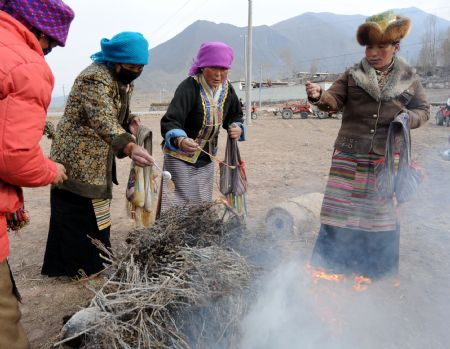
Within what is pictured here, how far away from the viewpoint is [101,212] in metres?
3.12

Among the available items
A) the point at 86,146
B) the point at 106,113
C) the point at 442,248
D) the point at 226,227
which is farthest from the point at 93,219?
the point at 442,248

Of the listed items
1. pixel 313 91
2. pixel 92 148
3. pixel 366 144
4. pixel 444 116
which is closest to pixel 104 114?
pixel 92 148

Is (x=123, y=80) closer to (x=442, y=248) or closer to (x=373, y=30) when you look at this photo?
(x=373, y=30)

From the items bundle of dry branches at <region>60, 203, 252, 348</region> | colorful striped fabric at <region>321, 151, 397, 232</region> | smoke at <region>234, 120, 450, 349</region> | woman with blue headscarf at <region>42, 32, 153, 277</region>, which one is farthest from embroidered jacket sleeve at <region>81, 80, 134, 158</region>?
colorful striped fabric at <region>321, 151, 397, 232</region>

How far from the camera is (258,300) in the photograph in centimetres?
207

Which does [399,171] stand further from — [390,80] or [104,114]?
[104,114]

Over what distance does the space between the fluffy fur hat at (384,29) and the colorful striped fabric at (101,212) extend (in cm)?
238

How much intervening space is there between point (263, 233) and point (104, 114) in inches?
58.0

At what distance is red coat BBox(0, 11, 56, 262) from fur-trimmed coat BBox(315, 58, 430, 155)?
2.13m

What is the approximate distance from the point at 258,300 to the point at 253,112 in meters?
24.0

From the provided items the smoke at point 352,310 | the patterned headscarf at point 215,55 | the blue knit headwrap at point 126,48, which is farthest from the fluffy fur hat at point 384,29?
the smoke at point 352,310

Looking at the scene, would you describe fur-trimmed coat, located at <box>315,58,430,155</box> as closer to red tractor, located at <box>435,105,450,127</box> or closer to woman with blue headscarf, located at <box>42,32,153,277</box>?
woman with blue headscarf, located at <box>42,32,153,277</box>

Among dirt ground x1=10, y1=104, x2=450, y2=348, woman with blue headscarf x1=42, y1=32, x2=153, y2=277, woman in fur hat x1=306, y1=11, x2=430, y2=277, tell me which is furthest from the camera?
woman in fur hat x1=306, y1=11, x2=430, y2=277

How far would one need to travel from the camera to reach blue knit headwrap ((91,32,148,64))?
104 inches
